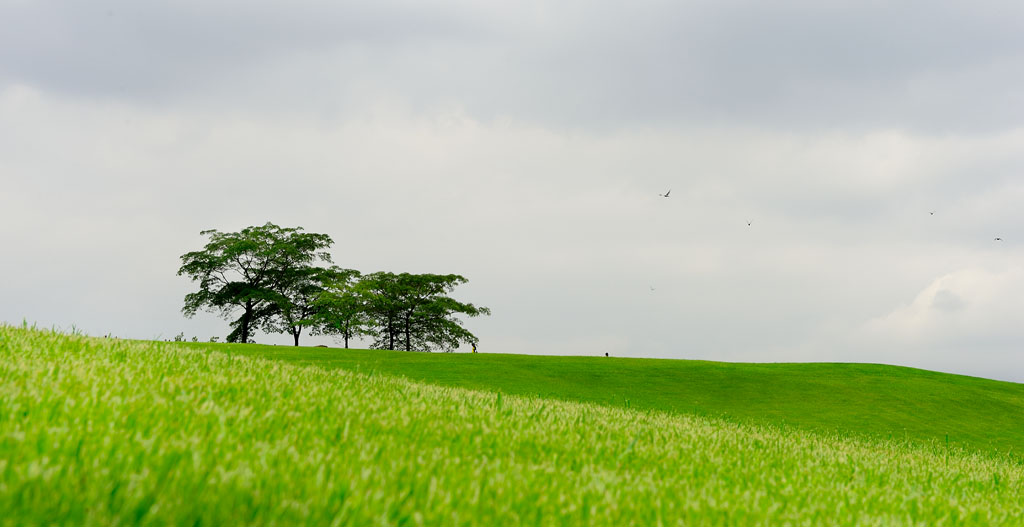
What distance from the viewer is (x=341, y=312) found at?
7831 cm

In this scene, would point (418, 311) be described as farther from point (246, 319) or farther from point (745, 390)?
point (745, 390)

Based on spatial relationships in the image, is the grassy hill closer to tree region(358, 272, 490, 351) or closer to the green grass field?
the green grass field

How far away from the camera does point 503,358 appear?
142 ft

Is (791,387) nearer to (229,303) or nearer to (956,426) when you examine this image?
(956,426)

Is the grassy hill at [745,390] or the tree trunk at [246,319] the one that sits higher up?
the tree trunk at [246,319]

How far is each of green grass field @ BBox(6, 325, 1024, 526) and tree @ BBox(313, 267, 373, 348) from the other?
6791 cm

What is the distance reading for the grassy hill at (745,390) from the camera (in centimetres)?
2623

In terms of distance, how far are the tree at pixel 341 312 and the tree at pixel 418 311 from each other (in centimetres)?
187

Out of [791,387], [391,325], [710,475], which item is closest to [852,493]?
[710,475]

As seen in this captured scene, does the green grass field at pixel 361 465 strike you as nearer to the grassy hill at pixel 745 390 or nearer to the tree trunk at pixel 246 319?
the grassy hill at pixel 745 390

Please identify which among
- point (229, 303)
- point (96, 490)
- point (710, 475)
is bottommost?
point (710, 475)

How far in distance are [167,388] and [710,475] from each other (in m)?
6.63

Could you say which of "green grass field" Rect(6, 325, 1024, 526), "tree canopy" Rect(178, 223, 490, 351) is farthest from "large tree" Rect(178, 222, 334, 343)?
"green grass field" Rect(6, 325, 1024, 526)

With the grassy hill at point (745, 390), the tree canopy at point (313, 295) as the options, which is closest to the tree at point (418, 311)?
the tree canopy at point (313, 295)
